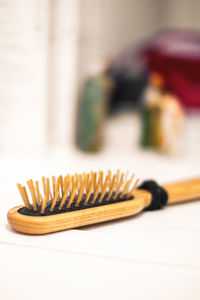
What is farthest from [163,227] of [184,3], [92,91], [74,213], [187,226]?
[184,3]

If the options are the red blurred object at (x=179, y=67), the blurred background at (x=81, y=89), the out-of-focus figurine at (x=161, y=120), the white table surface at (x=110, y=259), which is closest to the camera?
the white table surface at (x=110, y=259)

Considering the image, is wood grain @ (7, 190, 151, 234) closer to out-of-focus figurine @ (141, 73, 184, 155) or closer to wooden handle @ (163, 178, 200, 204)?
wooden handle @ (163, 178, 200, 204)

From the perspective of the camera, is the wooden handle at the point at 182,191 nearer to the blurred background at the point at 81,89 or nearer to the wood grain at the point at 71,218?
the wood grain at the point at 71,218

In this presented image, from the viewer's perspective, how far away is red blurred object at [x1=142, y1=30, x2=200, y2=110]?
4.72 ft

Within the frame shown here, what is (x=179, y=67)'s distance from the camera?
1449 millimetres

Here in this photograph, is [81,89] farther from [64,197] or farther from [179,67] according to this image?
[64,197]

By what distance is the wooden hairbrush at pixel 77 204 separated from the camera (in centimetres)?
48

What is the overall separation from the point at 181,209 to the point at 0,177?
388mm

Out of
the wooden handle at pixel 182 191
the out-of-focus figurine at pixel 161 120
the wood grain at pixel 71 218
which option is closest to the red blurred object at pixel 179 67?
the out-of-focus figurine at pixel 161 120

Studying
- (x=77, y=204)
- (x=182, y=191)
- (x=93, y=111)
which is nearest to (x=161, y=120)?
(x=93, y=111)

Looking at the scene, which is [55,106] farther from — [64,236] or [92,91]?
[64,236]

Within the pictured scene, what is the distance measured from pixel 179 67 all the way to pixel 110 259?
116 cm

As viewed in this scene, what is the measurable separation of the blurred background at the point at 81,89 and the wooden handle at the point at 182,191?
12.3 inches

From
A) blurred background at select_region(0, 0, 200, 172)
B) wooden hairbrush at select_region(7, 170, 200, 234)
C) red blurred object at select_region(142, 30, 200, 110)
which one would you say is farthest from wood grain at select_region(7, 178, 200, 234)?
red blurred object at select_region(142, 30, 200, 110)
